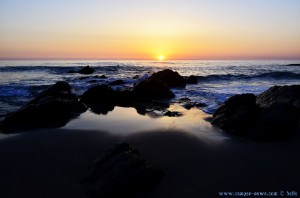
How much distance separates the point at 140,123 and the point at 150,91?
21.2 feet

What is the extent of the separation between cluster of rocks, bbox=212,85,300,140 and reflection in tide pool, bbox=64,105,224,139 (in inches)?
17.6

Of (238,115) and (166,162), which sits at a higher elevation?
(238,115)

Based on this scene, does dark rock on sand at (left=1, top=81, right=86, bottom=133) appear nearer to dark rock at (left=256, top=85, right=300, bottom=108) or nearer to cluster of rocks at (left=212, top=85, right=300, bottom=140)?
cluster of rocks at (left=212, top=85, right=300, bottom=140)

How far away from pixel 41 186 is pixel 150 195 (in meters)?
1.69

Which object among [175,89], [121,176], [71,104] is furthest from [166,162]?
[175,89]

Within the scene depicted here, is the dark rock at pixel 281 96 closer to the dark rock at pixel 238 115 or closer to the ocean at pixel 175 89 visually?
the dark rock at pixel 238 115

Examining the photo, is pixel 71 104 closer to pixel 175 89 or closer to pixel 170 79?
pixel 175 89

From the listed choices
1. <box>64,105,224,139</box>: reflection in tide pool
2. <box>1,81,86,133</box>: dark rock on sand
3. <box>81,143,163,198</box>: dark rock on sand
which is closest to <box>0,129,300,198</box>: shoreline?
<box>81,143,163,198</box>: dark rock on sand

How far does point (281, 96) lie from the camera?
872 cm

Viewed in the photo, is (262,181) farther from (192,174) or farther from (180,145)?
(180,145)

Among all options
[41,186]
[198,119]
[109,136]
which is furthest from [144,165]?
[198,119]

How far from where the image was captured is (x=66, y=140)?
20.8ft

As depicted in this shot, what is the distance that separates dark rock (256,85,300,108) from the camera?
8.41 meters

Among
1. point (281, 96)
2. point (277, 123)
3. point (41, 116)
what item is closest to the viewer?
point (277, 123)
